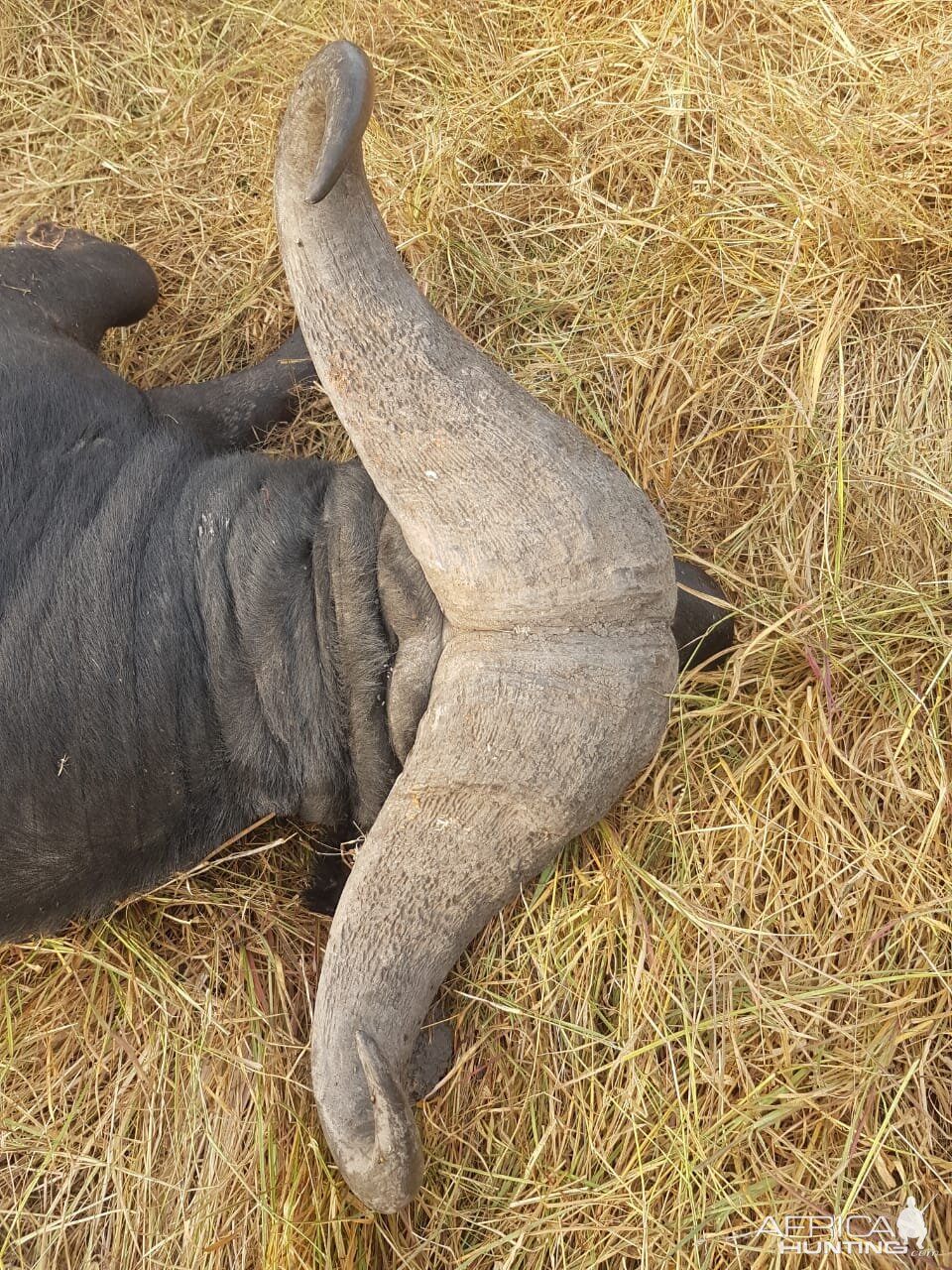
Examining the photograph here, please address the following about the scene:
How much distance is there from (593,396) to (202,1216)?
220 centimetres

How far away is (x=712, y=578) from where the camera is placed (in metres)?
2.48

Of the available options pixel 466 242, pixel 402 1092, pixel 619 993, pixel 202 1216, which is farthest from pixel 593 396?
pixel 202 1216

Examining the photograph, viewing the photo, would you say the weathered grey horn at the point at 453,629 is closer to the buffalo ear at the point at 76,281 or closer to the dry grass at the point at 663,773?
the dry grass at the point at 663,773

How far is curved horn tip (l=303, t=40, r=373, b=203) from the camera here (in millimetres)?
1730

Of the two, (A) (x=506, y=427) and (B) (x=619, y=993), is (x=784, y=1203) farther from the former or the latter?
(A) (x=506, y=427)

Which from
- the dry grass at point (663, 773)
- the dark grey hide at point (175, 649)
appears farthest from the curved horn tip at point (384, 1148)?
the dark grey hide at point (175, 649)

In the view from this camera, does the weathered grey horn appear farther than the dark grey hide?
No

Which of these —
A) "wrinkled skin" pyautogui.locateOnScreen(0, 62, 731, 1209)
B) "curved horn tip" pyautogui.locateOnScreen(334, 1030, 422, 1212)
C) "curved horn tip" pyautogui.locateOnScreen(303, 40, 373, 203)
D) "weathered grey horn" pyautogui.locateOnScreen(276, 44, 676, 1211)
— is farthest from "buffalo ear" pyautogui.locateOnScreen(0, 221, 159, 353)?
"curved horn tip" pyautogui.locateOnScreen(334, 1030, 422, 1212)

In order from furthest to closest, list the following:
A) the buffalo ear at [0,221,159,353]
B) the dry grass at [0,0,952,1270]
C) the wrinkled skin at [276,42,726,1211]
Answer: the buffalo ear at [0,221,159,353], the dry grass at [0,0,952,1270], the wrinkled skin at [276,42,726,1211]
